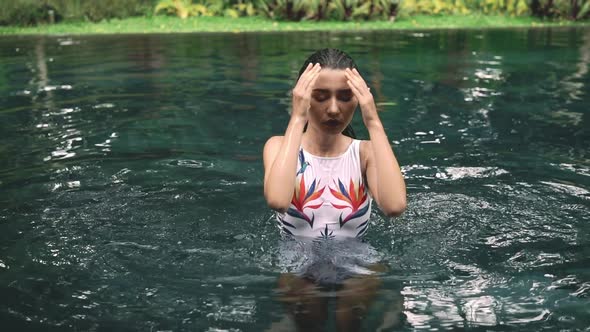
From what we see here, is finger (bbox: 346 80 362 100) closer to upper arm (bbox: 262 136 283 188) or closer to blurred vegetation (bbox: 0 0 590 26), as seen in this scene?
upper arm (bbox: 262 136 283 188)

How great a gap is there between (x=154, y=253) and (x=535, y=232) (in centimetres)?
237

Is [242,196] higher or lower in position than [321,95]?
lower

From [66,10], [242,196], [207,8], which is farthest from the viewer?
[207,8]

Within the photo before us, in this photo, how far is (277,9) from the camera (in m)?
17.6

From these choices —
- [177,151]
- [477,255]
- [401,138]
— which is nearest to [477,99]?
[401,138]

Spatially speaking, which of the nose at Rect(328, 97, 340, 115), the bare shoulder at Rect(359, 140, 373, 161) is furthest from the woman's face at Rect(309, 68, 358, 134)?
the bare shoulder at Rect(359, 140, 373, 161)

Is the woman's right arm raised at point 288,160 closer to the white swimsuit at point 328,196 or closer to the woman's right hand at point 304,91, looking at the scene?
the woman's right hand at point 304,91

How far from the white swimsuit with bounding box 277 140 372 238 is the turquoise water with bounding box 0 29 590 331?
32 cm

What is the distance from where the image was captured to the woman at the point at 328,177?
3.53 metres

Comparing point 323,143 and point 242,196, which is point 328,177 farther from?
→ point 242,196

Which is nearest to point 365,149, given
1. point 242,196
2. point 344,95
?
point 344,95

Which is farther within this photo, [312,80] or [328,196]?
[328,196]

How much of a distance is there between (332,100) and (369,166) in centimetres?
48

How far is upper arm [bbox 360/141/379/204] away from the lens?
12.6 feet
